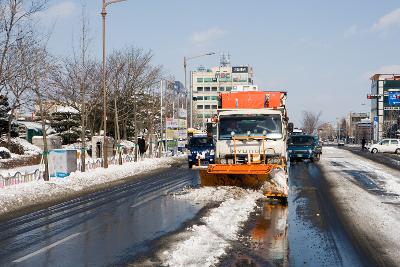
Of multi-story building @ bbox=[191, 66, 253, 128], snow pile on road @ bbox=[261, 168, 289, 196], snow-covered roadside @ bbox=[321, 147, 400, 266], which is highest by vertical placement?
multi-story building @ bbox=[191, 66, 253, 128]

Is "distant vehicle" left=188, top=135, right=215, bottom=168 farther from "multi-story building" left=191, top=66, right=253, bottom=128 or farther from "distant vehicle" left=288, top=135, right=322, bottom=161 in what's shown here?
"multi-story building" left=191, top=66, right=253, bottom=128

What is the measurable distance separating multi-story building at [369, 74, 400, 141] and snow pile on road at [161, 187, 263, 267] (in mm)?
54113

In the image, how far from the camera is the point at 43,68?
23.7 metres

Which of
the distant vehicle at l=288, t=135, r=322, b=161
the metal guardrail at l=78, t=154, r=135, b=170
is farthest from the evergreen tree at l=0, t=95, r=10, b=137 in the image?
the distant vehicle at l=288, t=135, r=322, b=161

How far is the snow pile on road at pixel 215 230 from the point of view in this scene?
27.2 ft

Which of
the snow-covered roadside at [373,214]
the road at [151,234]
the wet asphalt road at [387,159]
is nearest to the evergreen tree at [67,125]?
the wet asphalt road at [387,159]

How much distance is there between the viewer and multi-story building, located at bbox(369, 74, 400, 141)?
6681 centimetres

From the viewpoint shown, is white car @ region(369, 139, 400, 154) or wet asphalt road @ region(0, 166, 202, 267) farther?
white car @ region(369, 139, 400, 154)

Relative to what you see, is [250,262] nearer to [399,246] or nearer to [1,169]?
[399,246]

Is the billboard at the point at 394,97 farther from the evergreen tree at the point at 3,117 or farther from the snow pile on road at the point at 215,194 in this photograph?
the snow pile on road at the point at 215,194

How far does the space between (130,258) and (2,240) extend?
3.21 meters

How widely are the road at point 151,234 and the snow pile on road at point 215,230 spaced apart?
0.22m

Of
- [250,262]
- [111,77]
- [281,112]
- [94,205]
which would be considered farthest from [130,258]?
[111,77]

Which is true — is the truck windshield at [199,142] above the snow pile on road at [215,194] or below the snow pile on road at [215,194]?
above
